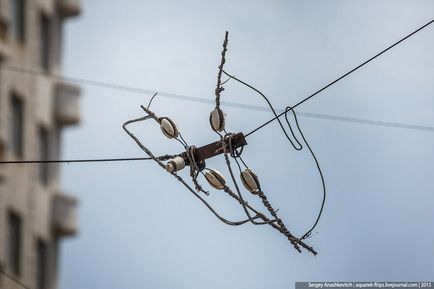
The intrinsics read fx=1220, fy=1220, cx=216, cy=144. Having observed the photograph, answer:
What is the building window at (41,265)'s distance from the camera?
74.7ft

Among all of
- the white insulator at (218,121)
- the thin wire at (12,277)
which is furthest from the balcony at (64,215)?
the white insulator at (218,121)

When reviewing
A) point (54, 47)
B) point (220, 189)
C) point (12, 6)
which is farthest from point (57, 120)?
point (220, 189)

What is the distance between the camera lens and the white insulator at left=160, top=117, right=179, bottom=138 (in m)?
16.4

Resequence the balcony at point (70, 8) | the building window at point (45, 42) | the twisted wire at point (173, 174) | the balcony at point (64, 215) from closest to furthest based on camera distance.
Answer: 1. the twisted wire at point (173, 174)
2. the balcony at point (64, 215)
3. the building window at point (45, 42)
4. the balcony at point (70, 8)

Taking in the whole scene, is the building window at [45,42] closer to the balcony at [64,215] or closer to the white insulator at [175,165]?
the balcony at [64,215]

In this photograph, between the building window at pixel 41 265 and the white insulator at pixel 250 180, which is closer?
the white insulator at pixel 250 180

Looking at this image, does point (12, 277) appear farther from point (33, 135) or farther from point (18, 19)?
point (18, 19)

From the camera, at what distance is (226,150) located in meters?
15.4

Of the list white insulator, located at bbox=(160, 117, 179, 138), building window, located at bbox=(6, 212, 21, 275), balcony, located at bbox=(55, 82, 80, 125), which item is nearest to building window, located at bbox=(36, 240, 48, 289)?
building window, located at bbox=(6, 212, 21, 275)

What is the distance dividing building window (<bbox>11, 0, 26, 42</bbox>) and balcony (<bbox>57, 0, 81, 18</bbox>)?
2.27 metres

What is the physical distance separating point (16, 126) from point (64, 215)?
2.53m

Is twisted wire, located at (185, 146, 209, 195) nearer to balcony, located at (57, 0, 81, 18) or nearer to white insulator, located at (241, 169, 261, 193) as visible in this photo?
white insulator, located at (241, 169, 261, 193)

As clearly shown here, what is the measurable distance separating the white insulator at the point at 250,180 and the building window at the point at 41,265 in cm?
799

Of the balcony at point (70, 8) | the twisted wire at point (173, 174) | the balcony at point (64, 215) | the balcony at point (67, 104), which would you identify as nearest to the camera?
the twisted wire at point (173, 174)
